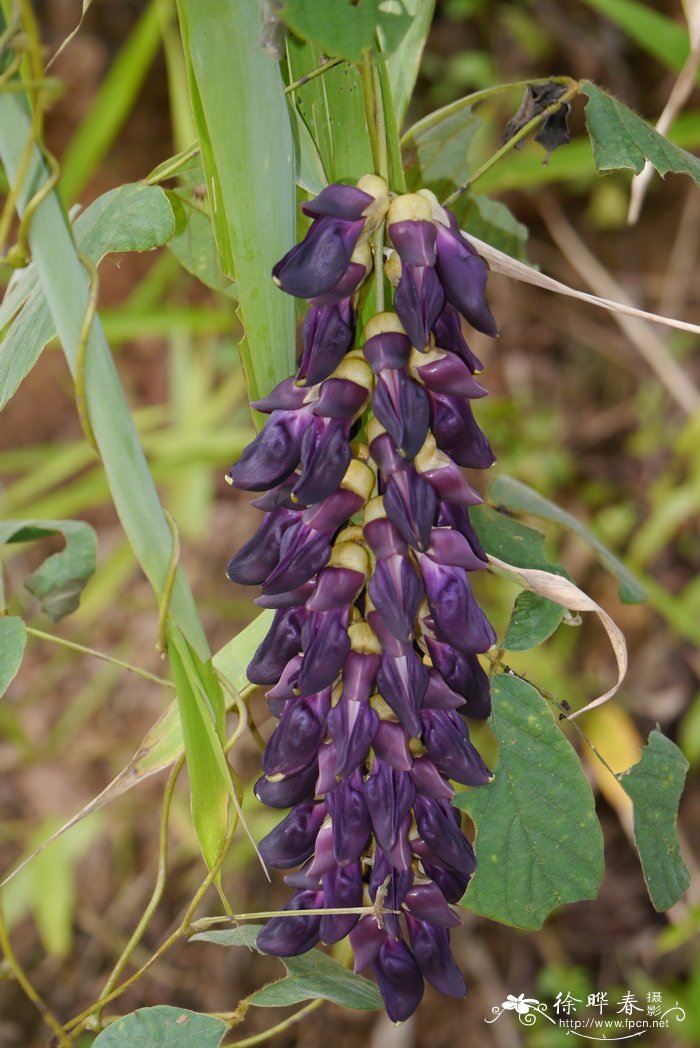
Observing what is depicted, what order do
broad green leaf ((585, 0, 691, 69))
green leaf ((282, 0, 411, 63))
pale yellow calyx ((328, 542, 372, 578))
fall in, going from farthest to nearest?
1. broad green leaf ((585, 0, 691, 69))
2. pale yellow calyx ((328, 542, 372, 578))
3. green leaf ((282, 0, 411, 63))

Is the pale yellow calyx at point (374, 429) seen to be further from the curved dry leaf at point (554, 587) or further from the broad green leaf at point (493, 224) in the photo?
the broad green leaf at point (493, 224)

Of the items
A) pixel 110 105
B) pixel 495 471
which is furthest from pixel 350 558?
pixel 110 105

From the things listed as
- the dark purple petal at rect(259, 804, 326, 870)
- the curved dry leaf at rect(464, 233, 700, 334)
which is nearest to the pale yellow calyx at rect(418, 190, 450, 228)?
the curved dry leaf at rect(464, 233, 700, 334)

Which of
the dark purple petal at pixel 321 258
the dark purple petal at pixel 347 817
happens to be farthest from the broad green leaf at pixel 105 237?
the dark purple petal at pixel 347 817

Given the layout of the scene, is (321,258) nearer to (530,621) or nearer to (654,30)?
(530,621)

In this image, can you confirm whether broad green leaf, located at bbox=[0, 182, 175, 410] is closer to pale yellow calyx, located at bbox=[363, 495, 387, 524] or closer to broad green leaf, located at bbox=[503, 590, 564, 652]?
pale yellow calyx, located at bbox=[363, 495, 387, 524]

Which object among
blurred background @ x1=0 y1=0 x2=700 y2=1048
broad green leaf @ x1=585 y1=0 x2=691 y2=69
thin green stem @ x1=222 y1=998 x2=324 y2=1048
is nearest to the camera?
Answer: thin green stem @ x1=222 y1=998 x2=324 y2=1048

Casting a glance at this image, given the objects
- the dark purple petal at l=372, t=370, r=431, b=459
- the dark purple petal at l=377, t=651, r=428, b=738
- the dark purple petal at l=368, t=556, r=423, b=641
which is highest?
the dark purple petal at l=372, t=370, r=431, b=459

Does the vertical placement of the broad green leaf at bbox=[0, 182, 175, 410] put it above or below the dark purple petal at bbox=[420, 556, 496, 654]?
above
